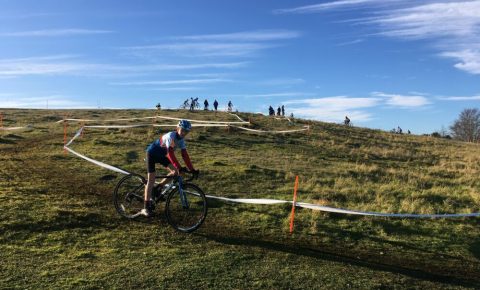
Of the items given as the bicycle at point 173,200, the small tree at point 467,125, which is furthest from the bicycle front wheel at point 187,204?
the small tree at point 467,125

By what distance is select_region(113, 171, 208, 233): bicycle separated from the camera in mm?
9648

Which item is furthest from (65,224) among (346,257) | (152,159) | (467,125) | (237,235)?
(467,125)

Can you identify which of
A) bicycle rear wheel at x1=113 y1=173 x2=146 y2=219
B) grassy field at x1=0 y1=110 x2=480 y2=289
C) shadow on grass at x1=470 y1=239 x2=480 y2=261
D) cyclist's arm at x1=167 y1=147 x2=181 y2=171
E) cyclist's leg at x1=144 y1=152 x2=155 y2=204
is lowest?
shadow on grass at x1=470 y1=239 x2=480 y2=261

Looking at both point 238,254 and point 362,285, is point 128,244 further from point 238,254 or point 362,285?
point 362,285

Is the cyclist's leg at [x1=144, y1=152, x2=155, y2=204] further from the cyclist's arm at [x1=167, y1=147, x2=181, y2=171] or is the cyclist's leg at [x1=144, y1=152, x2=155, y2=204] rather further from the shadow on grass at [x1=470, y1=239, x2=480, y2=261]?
the shadow on grass at [x1=470, y1=239, x2=480, y2=261]

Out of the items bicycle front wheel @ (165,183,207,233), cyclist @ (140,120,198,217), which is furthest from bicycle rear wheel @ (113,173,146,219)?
bicycle front wheel @ (165,183,207,233)

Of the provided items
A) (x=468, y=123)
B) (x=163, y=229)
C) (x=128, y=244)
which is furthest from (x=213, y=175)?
(x=468, y=123)

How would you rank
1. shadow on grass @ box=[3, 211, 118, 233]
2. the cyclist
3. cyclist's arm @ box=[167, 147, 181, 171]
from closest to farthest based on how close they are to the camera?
cyclist's arm @ box=[167, 147, 181, 171] → the cyclist → shadow on grass @ box=[3, 211, 118, 233]

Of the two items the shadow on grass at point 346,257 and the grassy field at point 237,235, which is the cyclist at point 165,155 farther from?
the shadow on grass at point 346,257

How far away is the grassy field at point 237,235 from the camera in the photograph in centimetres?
742

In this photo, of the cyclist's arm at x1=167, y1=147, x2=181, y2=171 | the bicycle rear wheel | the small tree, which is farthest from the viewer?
the small tree

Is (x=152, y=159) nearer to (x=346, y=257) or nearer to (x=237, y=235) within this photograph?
(x=237, y=235)

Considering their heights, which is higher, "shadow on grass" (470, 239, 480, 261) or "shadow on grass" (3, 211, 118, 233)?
"shadow on grass" (3, 211, 118, 233)

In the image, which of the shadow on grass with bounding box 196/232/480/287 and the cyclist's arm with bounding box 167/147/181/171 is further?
the cyclist's arm with bounding box 167/147/181/171
